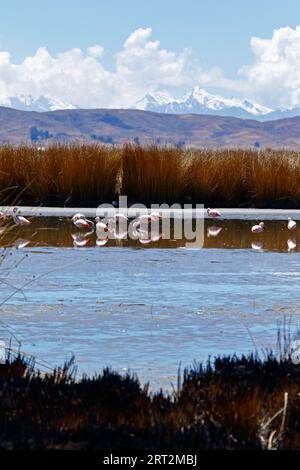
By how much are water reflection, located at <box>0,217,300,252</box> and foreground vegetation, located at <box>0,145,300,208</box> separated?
2.68 meters

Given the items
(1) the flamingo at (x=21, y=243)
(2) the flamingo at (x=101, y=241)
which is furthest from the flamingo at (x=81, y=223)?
(1) the flamingo at (x=21, y=243)

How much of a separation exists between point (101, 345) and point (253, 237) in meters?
8.74

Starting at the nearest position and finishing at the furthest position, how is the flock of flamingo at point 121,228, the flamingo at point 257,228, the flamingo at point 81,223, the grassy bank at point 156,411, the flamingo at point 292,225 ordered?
the grassy bank at point 156,411 → the flock of flamingo at point 121,228 → the flamingo at point 81,223 → the flamingo at point 257,228 → the flamingo at point 292,225

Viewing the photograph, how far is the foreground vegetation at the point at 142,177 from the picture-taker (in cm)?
2081

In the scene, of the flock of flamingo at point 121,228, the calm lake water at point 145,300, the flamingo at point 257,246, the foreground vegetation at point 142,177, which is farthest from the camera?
the foreground vegetation at point 142,177

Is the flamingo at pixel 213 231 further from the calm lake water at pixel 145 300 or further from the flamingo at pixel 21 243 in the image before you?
the flamingo at pixel 21 243

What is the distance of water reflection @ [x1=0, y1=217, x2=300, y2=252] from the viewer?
14.5 meters

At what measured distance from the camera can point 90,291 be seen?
397 inches

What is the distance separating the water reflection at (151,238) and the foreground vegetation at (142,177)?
268 centimetres

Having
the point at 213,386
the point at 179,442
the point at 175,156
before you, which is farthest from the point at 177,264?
the point at 175,156

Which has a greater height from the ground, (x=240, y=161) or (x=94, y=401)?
(x=240, y=161)

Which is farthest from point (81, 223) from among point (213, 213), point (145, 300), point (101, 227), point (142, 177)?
point (145, 300)
